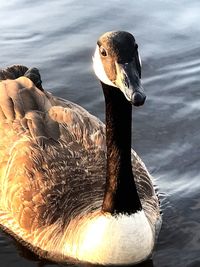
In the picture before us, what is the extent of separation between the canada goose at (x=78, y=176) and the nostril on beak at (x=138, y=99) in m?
0.25

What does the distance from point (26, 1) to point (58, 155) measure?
20.7ft

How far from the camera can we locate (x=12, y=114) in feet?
21.8

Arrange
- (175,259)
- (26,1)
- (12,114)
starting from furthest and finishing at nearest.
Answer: (26,1) → (12,114) → (175,259)

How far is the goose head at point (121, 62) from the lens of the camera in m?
4.82

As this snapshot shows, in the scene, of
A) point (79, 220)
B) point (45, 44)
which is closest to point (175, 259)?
point (79, 220)

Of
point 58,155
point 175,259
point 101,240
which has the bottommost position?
point 175,259

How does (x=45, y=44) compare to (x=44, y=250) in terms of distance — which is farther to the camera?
(x=45, y=44)

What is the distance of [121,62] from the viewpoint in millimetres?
4949

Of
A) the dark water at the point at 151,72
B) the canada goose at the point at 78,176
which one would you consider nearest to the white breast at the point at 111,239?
the canada goose at the point at 78,176

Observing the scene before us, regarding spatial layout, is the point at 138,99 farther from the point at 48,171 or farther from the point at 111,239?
the point at 48,171

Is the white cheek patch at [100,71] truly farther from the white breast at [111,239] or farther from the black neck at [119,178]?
the white breast at [111,239]

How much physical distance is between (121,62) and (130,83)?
0.23m

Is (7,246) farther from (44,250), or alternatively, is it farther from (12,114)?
(12,114)

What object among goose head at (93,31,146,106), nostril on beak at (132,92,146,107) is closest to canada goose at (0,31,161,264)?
goose head at (93,31,146,106)
